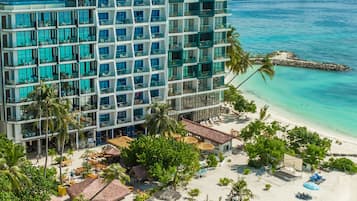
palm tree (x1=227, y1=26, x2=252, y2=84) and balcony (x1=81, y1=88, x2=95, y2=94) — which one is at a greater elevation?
palm tree (x1=227, y1=26, x2=252, y2=84)

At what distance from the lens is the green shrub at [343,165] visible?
6906 centimetres

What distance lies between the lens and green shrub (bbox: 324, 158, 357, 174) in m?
69.1

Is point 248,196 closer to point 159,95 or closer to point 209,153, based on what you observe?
point 209,153

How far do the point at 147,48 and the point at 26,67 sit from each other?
1750cm

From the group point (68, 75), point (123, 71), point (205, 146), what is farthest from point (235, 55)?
point (68, 75)

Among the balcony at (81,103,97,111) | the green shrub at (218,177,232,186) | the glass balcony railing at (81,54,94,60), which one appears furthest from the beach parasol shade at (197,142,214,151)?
the glass balcony railing at (81,54,94,60)

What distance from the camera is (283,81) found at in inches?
5148

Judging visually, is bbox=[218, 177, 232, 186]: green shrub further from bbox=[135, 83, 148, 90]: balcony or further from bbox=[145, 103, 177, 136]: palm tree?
bbox=[135, 83, 148, 90]: balcony

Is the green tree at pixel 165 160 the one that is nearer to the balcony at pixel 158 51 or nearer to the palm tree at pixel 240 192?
the palm tree at pixel 240 192

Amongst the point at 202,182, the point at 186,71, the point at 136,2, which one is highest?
the point at 136,2

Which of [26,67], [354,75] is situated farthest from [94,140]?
[354,75]

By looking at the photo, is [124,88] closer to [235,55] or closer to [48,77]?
[48,77]

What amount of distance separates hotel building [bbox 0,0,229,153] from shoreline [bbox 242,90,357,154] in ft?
54.1

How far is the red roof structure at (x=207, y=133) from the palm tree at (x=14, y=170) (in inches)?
1049
